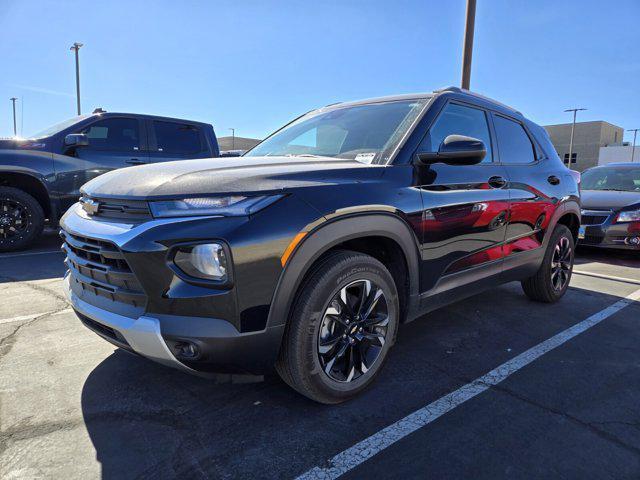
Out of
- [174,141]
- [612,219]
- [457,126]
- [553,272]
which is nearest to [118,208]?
[457,126]

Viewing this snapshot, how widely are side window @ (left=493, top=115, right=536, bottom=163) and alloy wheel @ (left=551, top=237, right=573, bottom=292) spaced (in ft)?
3.20

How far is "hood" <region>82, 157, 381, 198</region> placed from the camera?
6.56ft

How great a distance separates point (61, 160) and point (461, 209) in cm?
576

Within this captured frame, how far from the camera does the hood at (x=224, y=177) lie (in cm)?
200

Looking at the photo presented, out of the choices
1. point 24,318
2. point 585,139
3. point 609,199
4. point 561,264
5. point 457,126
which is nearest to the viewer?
point 457,126

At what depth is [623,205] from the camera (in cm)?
692

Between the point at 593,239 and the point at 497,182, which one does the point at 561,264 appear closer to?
the point at 497,182

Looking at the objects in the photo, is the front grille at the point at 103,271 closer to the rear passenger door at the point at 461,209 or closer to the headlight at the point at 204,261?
the headlight at the point at 204,261

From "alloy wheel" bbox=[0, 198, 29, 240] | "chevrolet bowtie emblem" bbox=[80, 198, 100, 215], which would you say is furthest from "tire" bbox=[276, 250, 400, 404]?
"alloy wheel" bbox=[0, 198, 29, 240]

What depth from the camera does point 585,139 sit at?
56562 mm

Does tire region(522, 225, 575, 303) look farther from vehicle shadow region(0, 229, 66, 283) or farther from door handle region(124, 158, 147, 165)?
door handle region(124, 158, 147, 165)

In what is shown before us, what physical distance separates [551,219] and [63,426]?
4.03m

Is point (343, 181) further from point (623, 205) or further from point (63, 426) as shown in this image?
point (623, 205)

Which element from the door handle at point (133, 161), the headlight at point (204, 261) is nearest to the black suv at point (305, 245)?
the headlight at point (204, 261)
